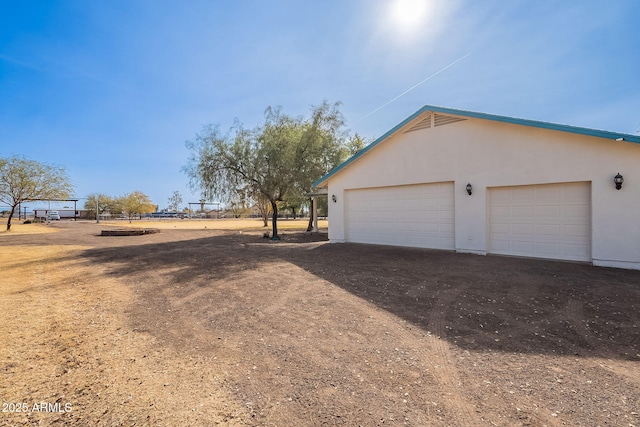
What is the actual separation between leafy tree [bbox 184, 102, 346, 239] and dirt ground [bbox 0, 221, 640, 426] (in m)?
9.36

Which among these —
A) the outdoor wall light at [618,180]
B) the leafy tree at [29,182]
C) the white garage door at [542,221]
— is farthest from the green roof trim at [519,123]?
the leafy tree at [29,182]

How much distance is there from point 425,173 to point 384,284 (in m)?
5.85

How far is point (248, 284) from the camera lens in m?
6.34

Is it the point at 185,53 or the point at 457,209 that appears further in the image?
the point at 185,53

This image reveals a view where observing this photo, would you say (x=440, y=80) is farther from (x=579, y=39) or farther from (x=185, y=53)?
(x=185, y=53)

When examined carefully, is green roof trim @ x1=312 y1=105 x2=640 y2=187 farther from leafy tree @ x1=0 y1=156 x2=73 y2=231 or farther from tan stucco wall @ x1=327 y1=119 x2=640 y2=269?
leafy tree @ x1=0 y1=156 x2=73 y2=231

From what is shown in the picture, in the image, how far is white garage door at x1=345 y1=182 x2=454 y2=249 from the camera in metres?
10.4

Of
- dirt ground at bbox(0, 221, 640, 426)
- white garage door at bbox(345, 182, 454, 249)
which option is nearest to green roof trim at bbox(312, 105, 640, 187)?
white garage door at bbox(345, 182, 454, 249)

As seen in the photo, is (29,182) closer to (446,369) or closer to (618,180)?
(446,369)

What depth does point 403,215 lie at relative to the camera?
11359 mm

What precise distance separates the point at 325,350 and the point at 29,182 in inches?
1227

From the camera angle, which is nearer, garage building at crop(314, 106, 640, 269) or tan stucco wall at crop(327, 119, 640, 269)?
tan stucco wall at crop(327, 119, 640, 269)

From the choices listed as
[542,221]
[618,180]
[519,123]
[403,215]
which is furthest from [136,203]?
[618,180]

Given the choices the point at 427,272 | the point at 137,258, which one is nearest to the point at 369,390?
the point at 427,272
